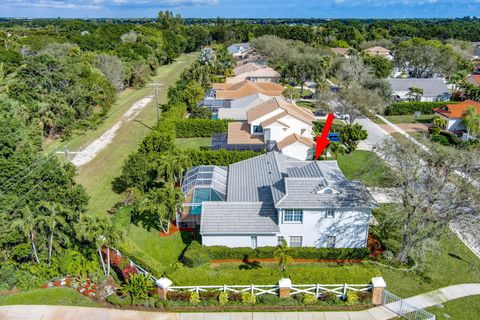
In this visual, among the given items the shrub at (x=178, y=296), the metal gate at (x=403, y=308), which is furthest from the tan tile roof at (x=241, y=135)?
the metal gate at (x=403, y=308)

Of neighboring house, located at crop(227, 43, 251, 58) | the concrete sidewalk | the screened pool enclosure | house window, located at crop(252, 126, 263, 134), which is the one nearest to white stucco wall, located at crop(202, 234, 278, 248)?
the screened pool enclosure

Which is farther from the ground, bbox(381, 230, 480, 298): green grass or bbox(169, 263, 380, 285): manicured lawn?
bbox(169, 263, 380, 285): manicured lawn

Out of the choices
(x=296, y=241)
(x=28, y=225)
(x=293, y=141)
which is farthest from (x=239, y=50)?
(x=28, y=225)

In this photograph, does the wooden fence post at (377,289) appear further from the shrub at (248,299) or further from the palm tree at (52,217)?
the palm tree at (52,217)

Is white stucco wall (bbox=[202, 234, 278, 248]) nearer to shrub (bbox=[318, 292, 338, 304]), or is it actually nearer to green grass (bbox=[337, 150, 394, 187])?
shrub (bbox=[318, 292, 338, 304])

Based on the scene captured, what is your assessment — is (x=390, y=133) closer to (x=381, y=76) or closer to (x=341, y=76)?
(x=341, y=76)

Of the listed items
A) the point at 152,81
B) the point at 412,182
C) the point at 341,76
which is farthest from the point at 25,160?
the point at 152,81

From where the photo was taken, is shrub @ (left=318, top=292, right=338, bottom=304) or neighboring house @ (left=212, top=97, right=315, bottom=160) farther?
neighboring house @ (left=212, top=97, right=315, bottom=160)
